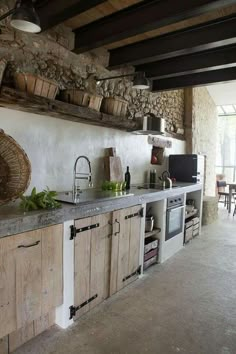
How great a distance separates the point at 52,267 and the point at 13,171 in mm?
837

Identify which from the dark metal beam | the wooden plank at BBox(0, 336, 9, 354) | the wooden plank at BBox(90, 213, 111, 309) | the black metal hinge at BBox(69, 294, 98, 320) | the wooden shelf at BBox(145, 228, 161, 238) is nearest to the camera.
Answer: the wooden plank at BBox(0, 336, 9, 354)

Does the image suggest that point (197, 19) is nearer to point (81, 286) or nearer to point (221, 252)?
point (81, 286)

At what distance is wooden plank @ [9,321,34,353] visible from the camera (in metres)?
1.82

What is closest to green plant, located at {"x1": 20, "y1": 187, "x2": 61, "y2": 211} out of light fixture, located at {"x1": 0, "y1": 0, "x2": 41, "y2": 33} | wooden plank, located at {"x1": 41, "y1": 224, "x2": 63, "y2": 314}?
wooden plank, located at {"x1": 41, "y1": 224, "x2": 63, "y2": 314}

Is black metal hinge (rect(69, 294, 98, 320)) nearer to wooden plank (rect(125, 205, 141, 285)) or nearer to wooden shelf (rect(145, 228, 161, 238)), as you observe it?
wooden plank (rect(125, 205, 141, 285))

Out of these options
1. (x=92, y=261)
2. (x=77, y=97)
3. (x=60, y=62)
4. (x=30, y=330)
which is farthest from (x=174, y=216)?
(x=60, y=62)

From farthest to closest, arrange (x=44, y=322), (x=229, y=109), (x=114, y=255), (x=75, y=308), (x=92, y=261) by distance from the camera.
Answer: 1. (x=229, y=109)
2. (x=114, y=255)
3. (x=92, y=261)
4. (x=75, y=308)
5. (x=44, y=322)

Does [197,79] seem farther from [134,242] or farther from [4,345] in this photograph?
[4,345]

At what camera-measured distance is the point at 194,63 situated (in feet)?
10.7

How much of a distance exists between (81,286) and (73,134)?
1646 mm

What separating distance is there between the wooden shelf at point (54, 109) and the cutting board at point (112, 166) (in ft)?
1.24

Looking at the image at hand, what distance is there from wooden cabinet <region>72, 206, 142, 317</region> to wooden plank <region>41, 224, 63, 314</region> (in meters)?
0.17

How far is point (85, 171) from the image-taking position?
10.4ft

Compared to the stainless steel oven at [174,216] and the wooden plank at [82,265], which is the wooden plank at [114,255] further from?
the stainless steel oven at [174,216]
